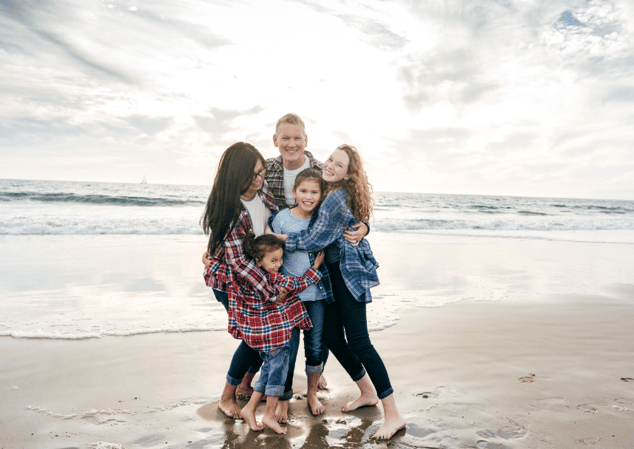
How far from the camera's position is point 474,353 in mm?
3660

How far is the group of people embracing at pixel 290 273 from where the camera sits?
2424 millimetres

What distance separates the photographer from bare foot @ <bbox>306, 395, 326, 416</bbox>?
103 inches

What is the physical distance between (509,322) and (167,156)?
36.9 metres

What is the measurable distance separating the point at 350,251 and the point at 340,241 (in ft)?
0.31

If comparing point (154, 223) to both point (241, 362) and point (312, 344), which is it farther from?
point (312, 344)

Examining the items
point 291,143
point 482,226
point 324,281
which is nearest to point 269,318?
point 324,281

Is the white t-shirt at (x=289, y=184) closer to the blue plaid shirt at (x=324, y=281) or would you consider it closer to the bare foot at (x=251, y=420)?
the blue plaid shirt at (x=324, y=281)

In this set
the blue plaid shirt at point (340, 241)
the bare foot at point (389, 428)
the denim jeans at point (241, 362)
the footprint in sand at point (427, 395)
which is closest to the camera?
the bare foot at point (389, 428)

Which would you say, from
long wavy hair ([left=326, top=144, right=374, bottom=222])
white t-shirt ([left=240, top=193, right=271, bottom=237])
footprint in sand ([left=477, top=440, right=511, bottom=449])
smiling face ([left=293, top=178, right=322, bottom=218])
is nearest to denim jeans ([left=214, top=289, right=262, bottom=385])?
white t-shirt ([left=240, top=193, right=271, bottom=237])

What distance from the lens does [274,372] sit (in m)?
2.46

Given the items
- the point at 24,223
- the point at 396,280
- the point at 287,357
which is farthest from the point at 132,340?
the point at 24,223

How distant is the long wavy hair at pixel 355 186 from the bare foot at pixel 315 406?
1.33 meters

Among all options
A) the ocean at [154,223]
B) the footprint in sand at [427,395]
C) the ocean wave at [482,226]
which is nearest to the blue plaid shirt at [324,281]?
the footprint in sand at [427,395]

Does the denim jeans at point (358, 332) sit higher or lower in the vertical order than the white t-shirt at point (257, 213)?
lower
